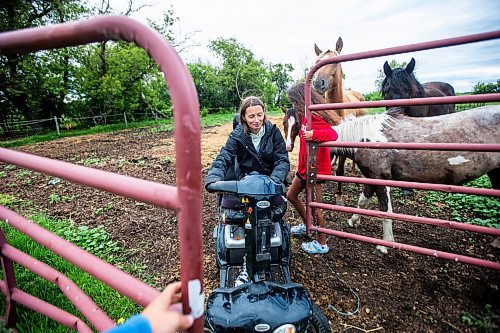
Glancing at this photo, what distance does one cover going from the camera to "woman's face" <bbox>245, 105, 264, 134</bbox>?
8.10 feet

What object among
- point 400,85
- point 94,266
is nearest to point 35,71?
point 400,85

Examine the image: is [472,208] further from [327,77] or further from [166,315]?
[166,315]

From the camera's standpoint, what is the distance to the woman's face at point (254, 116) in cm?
247

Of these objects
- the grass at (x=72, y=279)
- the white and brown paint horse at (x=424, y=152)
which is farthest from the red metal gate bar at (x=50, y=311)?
the white and brown paint horse at (x=424, y=152)

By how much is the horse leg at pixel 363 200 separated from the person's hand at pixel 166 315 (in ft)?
9.98

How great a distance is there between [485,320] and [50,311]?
2.89 m

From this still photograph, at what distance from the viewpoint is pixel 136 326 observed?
72 cm

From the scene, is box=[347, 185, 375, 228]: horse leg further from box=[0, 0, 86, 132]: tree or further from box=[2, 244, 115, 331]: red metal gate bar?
box=[0, 0, 86, 132]: tree

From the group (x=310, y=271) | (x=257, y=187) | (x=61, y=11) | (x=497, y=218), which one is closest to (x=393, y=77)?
(x=497, y=218)

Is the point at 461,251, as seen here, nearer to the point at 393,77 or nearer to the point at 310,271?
the point at 310,271

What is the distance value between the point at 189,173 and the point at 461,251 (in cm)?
360

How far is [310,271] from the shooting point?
2742mm

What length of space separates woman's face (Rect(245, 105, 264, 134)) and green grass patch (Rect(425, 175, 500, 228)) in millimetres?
3303

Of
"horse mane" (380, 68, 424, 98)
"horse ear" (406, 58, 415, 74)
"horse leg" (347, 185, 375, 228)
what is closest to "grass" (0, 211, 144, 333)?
"horse leg" (347, 185, 375, 228)
